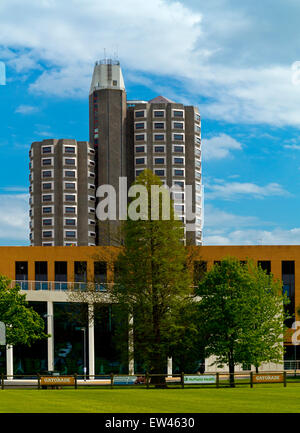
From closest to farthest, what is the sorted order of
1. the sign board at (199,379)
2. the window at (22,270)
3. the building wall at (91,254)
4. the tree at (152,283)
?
the sign board at (199,379)
the tree at (152,283)
the building wall at (91,254)
the window at (22,270)

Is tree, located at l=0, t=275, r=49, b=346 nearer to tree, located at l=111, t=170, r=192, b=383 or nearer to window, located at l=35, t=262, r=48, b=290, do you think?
tree, located at l=111, t=170, r=192, b=383

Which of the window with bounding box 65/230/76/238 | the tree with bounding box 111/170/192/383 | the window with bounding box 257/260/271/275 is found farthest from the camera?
the window with bounding box 65/230/76/238

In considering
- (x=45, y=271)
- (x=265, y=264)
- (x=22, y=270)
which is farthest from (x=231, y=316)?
(x=22, y=270)

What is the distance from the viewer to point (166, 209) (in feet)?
209

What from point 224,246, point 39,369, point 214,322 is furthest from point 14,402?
point 224,246

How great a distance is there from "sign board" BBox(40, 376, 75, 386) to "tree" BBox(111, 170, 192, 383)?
7.99 meters

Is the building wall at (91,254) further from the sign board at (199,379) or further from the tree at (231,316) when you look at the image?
the sign board at (199,379)

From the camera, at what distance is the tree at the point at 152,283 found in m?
62.3

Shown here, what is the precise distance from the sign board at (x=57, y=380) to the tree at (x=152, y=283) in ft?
26.2

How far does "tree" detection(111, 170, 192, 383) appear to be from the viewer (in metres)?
62.3

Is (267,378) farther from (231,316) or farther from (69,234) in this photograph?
(69,234)

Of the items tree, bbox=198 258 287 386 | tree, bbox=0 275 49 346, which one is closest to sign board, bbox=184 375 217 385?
tree, bbox=198 258 287 386

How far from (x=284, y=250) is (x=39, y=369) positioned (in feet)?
132

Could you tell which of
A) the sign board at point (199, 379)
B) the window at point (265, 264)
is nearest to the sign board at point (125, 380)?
the sign board at point (199, 379)
